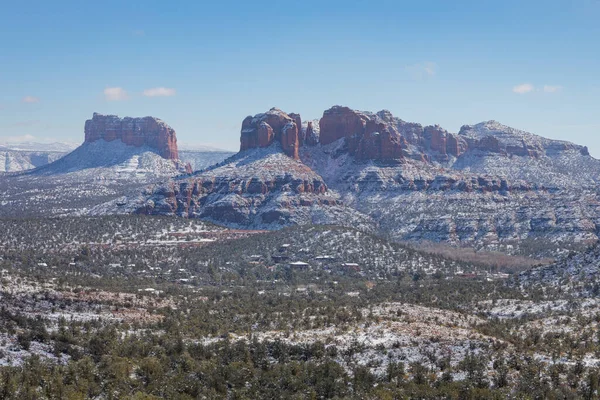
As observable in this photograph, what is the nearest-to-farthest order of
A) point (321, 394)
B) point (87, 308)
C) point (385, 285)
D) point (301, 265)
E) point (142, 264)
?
1. point (321, 394)
2. point (87, 308)
3. point (385, 285)
4. point (142, 264)
5. point (301, 265)

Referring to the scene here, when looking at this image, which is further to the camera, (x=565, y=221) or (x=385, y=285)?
(x=565, y=221)

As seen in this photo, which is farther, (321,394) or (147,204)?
(147,204)

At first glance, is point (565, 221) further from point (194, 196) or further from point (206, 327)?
point (206, 327)

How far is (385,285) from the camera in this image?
112 meters

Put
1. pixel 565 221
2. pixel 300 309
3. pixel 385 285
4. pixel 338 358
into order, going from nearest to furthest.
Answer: pixel 338 358 < pixel 300 309 < pixel 385 285 < pixel 565 221

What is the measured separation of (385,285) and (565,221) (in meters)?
91.6

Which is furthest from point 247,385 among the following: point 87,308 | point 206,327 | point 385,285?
point 385,285

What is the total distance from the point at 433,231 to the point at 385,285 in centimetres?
7494

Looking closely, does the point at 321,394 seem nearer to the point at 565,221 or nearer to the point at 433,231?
the point at 433,231

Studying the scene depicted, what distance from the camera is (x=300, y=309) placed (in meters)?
A: 79.8

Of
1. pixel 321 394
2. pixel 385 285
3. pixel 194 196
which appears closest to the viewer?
pixel 321 394

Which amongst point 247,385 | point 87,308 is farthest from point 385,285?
point 247,385

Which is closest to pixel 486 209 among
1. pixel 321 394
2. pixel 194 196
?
pixel 194 196

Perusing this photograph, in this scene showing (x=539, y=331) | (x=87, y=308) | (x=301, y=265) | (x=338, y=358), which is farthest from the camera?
(x=301, y=265)
